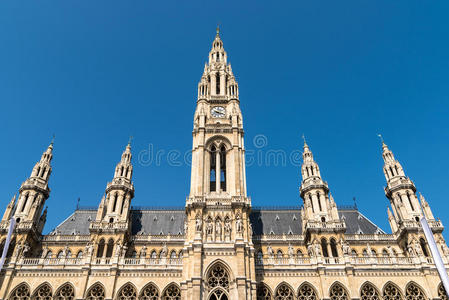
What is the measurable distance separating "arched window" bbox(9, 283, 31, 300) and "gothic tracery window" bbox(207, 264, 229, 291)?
56.6 feet

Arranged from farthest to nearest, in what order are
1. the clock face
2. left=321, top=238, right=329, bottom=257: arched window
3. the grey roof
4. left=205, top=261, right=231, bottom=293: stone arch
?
the grey roof, the clock face, left=321, top=238, right=329, bottom=257: arched window, left=205, top=261, right=231, bottom=293: stone arch

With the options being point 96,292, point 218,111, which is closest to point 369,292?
point 96,292

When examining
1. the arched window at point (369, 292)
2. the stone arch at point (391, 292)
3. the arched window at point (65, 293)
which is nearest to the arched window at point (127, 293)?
the arched window at point (65, 293)

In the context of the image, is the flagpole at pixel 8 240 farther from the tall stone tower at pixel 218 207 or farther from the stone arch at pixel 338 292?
the stone arch at pixel 338 292

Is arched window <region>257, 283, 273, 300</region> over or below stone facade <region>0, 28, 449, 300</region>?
below

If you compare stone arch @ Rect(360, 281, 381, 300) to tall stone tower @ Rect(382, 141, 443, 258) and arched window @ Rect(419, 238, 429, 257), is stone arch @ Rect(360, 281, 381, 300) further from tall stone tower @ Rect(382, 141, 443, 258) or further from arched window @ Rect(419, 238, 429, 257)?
arched window @ Rect(419, 238, 429, 257)

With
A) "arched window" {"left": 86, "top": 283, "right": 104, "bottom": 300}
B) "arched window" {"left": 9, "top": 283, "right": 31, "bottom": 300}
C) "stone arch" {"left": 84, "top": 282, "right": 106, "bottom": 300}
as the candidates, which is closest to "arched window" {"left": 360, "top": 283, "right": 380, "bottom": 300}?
"stone arch" {"left": 84, "top": 282, "right": 106, "bottom": 300}

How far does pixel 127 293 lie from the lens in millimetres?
32594

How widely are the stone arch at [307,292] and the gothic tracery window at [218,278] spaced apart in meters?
7.13

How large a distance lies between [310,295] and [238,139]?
18.9m

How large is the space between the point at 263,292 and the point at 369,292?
33.7 feet

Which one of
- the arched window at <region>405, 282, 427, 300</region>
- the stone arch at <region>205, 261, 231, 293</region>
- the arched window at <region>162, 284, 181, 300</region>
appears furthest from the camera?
the arched window at <region>405, 282, 427, 300</region>

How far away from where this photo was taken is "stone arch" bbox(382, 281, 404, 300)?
32716 mm

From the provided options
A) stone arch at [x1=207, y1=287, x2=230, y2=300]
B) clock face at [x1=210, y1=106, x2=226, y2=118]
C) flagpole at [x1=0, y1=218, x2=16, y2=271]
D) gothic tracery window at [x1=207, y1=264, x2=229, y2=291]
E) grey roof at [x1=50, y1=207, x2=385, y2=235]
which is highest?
clock face at [x1=210, y1=106, x2=226, y2=118]
